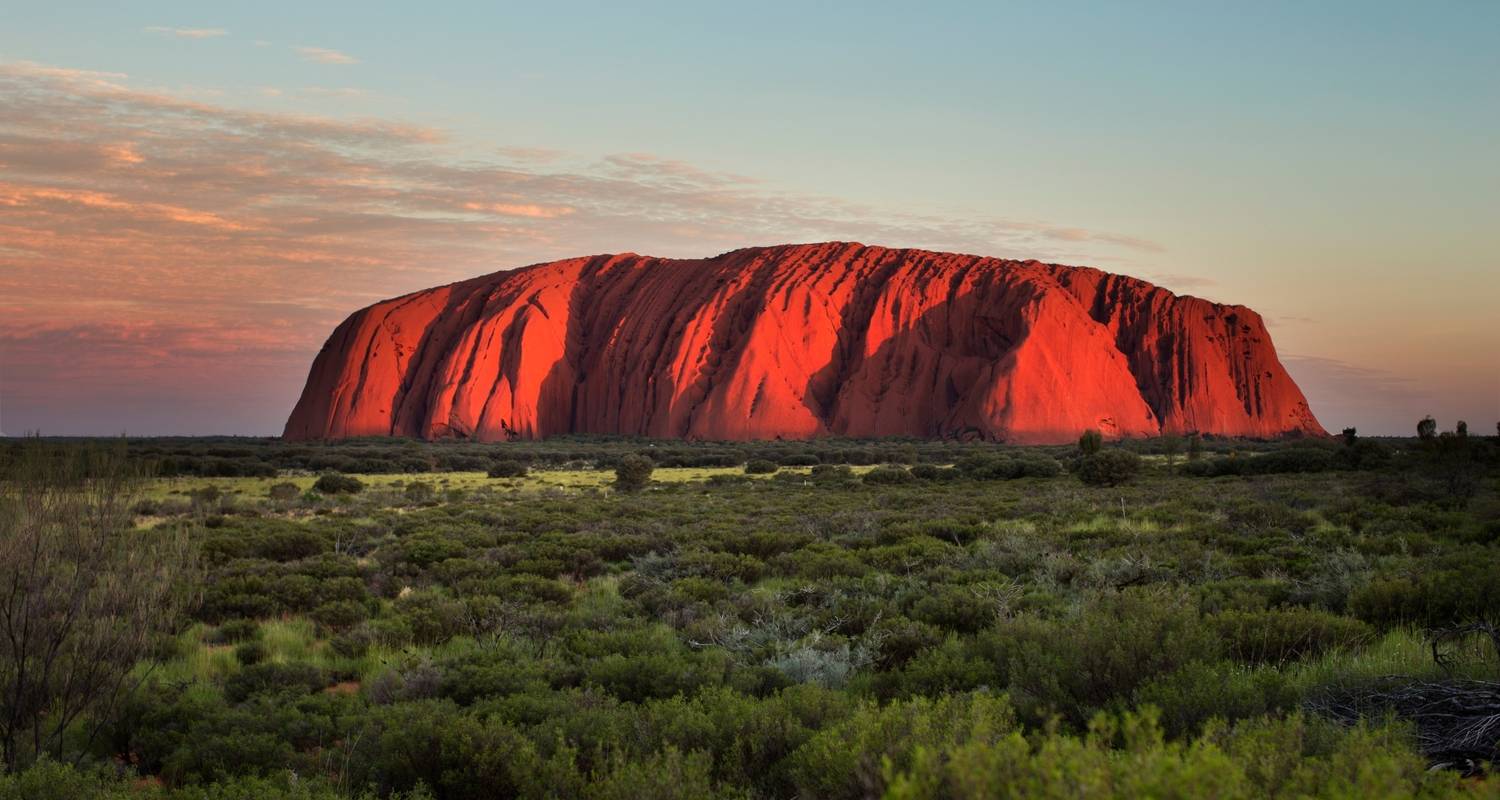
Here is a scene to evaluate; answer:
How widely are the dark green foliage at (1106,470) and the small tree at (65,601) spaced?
28588 millimetres

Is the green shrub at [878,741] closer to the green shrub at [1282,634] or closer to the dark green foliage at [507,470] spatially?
the green shrub at [1282,634]

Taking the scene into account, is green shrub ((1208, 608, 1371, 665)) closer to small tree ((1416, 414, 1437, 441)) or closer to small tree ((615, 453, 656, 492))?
small tree ((615, 453, 656, 492))

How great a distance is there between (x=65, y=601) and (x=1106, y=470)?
29.5m

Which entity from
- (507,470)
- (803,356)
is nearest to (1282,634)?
(507,470)

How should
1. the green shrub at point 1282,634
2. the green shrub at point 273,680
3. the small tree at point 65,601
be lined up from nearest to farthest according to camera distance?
1. the small tree at point 65,601
2. the green shrub at point 1282,634
3. the green shrub at point 273,680

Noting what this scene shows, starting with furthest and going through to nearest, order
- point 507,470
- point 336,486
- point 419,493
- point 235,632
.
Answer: point 507,470, point 336,486, point 419,493, point 235,632

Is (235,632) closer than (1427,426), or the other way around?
(235,632)

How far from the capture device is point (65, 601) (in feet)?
21.7

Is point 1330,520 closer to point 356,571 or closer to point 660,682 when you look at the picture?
point 660,682

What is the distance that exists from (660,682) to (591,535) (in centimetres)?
1000

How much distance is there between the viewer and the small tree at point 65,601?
6.39 metres

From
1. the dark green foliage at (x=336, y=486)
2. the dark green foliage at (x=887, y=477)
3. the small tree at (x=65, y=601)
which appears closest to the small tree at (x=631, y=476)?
the dark green foliage at (x=887, y=477)

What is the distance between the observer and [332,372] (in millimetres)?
94312

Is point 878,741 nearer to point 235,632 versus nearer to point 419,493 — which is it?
point 235,632
